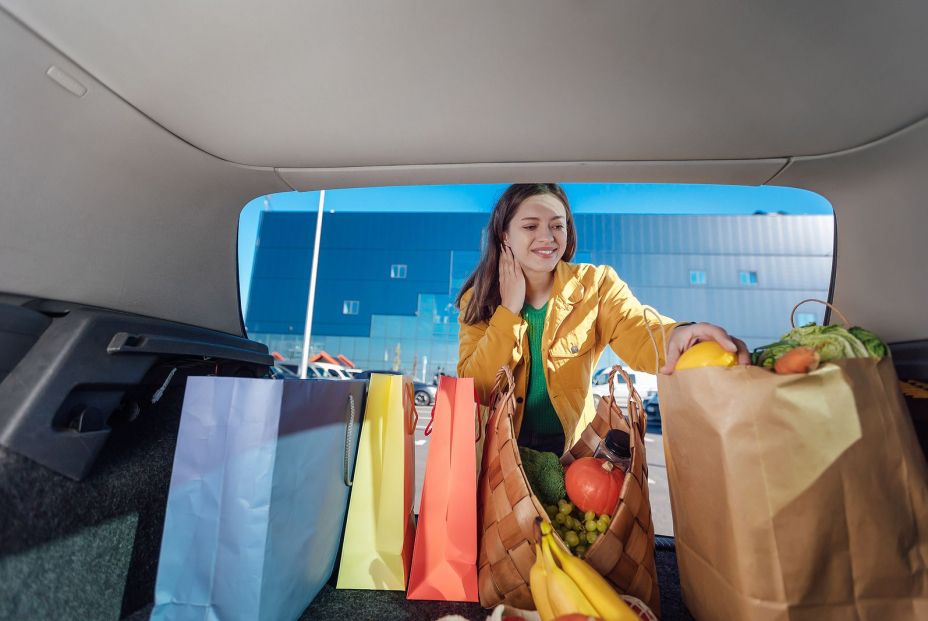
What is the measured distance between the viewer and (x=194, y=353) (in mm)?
983

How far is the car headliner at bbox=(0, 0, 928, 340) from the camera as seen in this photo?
718 mm

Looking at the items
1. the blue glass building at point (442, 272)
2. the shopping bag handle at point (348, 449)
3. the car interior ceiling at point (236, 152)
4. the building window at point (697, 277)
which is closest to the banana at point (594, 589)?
the shopping bag handle at point (348, 449)

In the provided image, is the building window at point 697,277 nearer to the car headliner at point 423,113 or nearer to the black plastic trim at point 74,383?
the car headliner at point 423,113

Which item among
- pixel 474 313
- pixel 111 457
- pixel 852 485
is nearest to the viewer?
pixel 852 485

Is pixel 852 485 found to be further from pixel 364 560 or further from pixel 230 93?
pixel 230 93

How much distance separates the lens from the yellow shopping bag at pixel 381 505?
854 millimetres

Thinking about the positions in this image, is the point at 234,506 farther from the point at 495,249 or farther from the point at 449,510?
the point at 495,249

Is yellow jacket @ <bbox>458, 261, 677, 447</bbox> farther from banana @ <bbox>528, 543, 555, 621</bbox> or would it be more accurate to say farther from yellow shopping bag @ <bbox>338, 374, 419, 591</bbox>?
banana @ <bbox>528, 543, 555, 621</bbox>

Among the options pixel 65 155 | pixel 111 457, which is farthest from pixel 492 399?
pixel 65 155

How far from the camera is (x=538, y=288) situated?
1686 mm

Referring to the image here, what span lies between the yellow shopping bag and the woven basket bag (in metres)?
0.17

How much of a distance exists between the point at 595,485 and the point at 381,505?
45 cm

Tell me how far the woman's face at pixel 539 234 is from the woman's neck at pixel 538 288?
0.04m

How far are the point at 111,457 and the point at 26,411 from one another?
20cm
